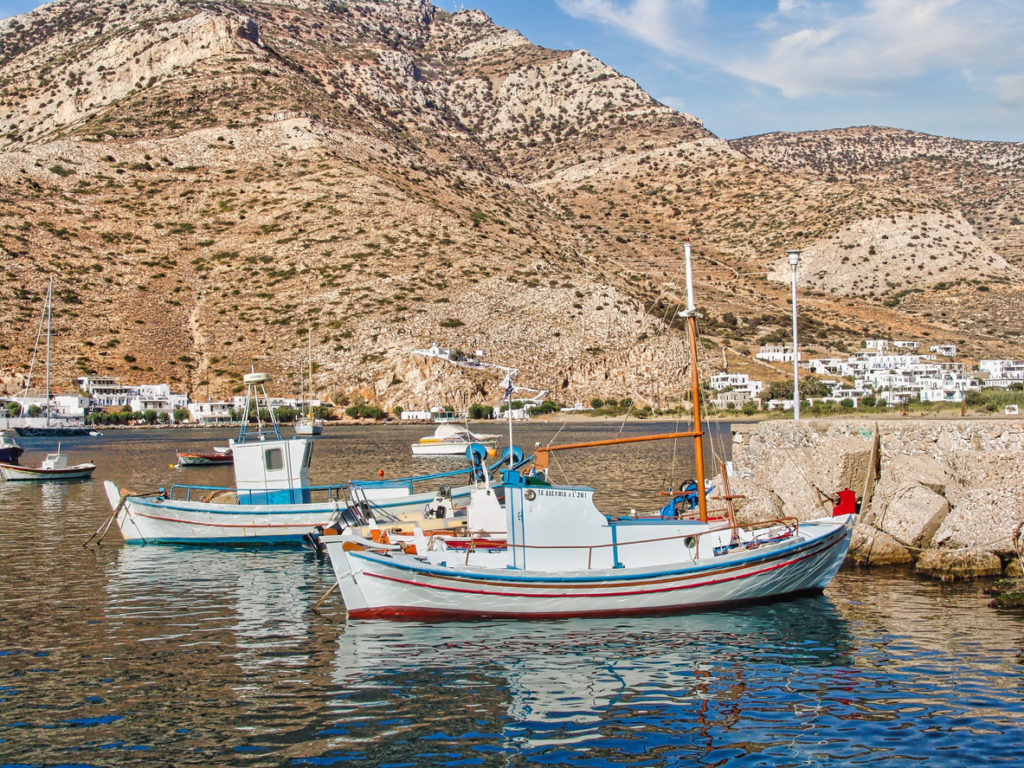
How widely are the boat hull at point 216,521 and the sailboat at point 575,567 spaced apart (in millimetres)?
9311

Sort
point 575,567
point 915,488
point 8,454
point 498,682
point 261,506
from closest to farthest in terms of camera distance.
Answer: point 498,682
point 575,567
point 915,488
point 261,506
point 8,454

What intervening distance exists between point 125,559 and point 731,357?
88.8 metres

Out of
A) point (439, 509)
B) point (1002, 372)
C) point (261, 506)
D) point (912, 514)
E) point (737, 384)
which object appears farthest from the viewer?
point (737, 384)

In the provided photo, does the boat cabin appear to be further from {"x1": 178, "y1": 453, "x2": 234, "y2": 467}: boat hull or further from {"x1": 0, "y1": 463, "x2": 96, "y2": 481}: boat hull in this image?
{"x1": 178, "y1": 453, "x2": 234, "y2": 467}: boat hull

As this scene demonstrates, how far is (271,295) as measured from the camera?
3871 inches

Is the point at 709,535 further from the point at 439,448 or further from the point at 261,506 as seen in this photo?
the point at 439,448

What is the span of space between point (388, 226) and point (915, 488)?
90678 millimetres

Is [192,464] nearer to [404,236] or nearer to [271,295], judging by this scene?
[271,295]

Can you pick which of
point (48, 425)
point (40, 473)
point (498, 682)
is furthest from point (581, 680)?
point (48, 425)

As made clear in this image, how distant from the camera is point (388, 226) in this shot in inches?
4195

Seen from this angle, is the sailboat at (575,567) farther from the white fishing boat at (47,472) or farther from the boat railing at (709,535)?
the white fishing boat at (47,472)

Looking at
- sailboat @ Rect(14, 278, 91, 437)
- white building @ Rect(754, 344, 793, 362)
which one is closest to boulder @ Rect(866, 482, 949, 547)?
sailboat @ Rect(14, 278, 91, 437)

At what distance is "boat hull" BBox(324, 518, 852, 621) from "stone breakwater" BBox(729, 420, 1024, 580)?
186 inches

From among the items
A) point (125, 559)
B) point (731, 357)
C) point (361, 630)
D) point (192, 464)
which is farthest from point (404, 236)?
point (361, 630)
